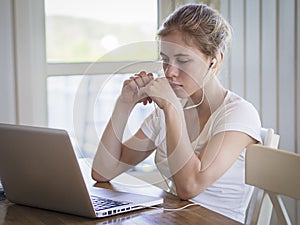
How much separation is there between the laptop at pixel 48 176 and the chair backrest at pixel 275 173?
284 mm

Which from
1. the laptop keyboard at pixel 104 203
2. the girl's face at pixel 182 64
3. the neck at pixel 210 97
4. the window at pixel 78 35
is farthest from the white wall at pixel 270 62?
the laptop keyboard at pixel 104 203

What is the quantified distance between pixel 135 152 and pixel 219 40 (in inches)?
18.2

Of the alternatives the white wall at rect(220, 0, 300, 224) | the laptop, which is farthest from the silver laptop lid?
the white wall at rect(220, 0, 300, 224)

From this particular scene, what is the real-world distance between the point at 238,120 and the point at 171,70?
0.89 feet

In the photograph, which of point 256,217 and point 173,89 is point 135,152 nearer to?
point 173,89

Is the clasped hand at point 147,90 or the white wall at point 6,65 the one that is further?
the white wall at point 6,65

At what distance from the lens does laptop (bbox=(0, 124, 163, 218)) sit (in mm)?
1301

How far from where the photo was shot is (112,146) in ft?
5.98

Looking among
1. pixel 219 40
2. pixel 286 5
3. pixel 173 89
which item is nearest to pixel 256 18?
pixel 286 5

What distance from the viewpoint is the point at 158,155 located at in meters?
1.86

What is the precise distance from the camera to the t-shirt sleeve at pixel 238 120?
168 cm

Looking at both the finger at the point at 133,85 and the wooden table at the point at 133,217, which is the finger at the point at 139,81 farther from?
the wooden table at the point at 133,217

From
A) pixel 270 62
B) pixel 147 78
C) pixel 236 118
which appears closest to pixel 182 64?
pixel 147 78

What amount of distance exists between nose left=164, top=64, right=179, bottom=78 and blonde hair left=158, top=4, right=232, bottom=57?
120 mm
